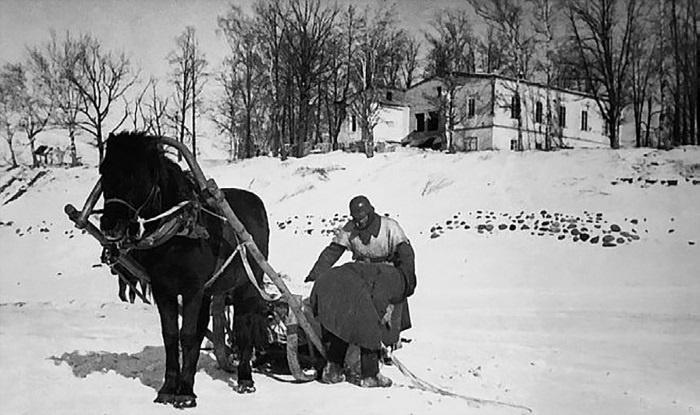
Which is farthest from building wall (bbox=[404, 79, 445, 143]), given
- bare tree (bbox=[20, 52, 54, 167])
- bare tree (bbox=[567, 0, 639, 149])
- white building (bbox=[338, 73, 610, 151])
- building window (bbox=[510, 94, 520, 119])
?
bare tree (bbox=[20, 52, 54, 167])

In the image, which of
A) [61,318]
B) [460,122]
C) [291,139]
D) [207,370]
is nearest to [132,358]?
[207,370]

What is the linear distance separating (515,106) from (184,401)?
1307 mm

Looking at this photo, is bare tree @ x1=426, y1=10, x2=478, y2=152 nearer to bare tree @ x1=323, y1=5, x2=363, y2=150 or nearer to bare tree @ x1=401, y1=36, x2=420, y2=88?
bare tree @ x1=401, y1=36, x2=420, y2=88

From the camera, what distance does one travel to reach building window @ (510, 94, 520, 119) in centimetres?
227

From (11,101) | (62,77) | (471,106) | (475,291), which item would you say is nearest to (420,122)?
(471,106)

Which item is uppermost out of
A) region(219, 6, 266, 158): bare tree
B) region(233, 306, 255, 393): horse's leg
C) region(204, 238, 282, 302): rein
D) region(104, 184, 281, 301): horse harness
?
region(219, 6, 266, 158): bare tree

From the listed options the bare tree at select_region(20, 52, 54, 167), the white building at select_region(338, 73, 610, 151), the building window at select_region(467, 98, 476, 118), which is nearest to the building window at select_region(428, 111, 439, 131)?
the white building at select_region(338, 73, 610, 151)

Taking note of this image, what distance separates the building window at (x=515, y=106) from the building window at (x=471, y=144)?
138 mm

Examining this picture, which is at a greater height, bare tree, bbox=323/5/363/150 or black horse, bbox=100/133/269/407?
bare tree, bbox=323/5/363/150

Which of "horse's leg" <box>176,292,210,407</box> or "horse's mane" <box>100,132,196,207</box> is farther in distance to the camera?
"horse's leg" <box>176,292,210,407</box>

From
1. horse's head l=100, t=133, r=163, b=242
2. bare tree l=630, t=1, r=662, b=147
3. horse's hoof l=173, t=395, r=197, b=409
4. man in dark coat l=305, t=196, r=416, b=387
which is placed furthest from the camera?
bare tree l=630, t=1, r=662, b=147

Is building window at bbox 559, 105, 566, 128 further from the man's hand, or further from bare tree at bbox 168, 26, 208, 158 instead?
bare tree at bbox 168, 26, 208, 158

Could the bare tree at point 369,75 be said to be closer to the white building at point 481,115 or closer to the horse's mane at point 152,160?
the white building at point 481,115

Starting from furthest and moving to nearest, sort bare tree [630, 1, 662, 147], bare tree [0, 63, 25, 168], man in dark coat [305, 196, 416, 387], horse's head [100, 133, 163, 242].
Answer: bare tree [0, 63, 25, 168] → bare tree [630, 1, 662, 147] → man in dark coat [305, 196, 416, 387] → horse's head [100, 133, 163, 242]
